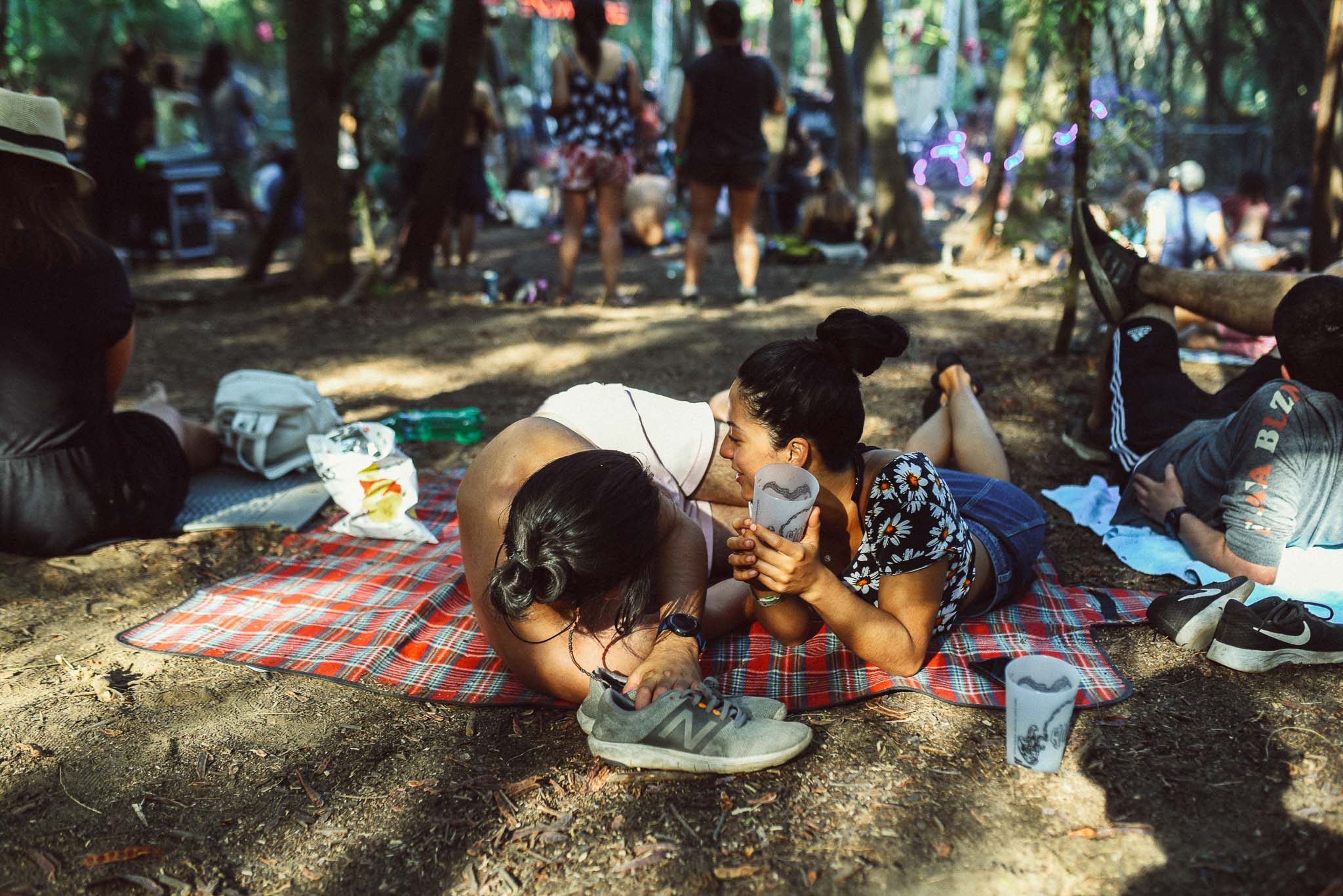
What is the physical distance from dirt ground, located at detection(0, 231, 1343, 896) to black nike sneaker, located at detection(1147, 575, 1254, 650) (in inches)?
1.7

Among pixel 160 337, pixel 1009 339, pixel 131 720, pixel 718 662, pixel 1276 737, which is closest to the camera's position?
pixel 1276 737

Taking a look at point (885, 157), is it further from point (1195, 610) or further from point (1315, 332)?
point (1195, 610)

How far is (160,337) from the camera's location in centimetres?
646

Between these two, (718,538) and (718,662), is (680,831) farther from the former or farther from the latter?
(718,538)

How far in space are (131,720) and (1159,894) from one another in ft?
7.49

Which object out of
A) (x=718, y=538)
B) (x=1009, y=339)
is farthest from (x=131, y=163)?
(x=718, y=538)

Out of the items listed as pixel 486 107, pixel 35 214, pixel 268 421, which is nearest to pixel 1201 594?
pixel 268 421

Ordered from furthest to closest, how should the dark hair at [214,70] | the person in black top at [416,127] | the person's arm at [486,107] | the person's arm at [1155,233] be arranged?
the dark hair at [214,70] < the person in black top at [416,127] < the person's arm at [486,107] < the person's arm at [1155,233]

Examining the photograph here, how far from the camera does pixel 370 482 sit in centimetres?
347

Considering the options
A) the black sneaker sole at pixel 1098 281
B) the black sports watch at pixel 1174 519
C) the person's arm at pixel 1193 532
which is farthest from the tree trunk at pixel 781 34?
the black sports watch at pixel 1174 519

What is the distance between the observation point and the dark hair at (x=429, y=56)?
8.32 m

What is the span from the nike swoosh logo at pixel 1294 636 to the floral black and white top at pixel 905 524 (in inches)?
32.8

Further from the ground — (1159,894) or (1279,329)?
(1279,329)

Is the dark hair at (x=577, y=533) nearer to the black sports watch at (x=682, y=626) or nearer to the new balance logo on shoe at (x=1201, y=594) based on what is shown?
the black sports watch at (x=682, y=626)
